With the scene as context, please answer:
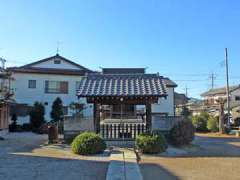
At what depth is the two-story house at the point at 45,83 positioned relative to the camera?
107ft

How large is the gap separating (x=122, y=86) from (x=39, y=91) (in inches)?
757

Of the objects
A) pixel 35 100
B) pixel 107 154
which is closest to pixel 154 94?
pixel 107 154

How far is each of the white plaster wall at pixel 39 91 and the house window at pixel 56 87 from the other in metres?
0.33

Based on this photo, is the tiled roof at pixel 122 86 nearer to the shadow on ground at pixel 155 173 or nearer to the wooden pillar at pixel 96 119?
the wooden pillar at pixel 96 119

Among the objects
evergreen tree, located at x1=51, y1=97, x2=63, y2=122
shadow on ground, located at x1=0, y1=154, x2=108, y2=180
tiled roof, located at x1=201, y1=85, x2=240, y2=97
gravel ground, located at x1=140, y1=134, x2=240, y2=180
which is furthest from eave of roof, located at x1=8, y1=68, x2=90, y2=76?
tiled roof, located at x1=201, y1=85, x2=240, y2=97

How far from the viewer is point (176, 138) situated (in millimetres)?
15344

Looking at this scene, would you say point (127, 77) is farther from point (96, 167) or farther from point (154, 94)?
point (96, 167)

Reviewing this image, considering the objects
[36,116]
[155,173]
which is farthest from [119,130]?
[36,116]

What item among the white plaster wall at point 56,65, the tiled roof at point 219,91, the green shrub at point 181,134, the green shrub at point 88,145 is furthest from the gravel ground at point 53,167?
the tiled roof at point 219,91

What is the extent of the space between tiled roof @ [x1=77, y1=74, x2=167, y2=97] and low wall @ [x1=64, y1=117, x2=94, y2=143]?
170 centimetres

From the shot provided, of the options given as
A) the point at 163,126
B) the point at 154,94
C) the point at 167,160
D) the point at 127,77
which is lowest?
the point at 167,160

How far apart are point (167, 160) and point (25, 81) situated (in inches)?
962

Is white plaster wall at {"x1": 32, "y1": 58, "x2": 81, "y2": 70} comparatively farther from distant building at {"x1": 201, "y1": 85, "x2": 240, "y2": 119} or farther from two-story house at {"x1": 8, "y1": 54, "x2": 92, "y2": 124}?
distant building at {"x1": 201, "y1": 85, "x2": 240, "y2": 119}

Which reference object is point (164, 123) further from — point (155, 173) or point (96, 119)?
point (155, 173)
